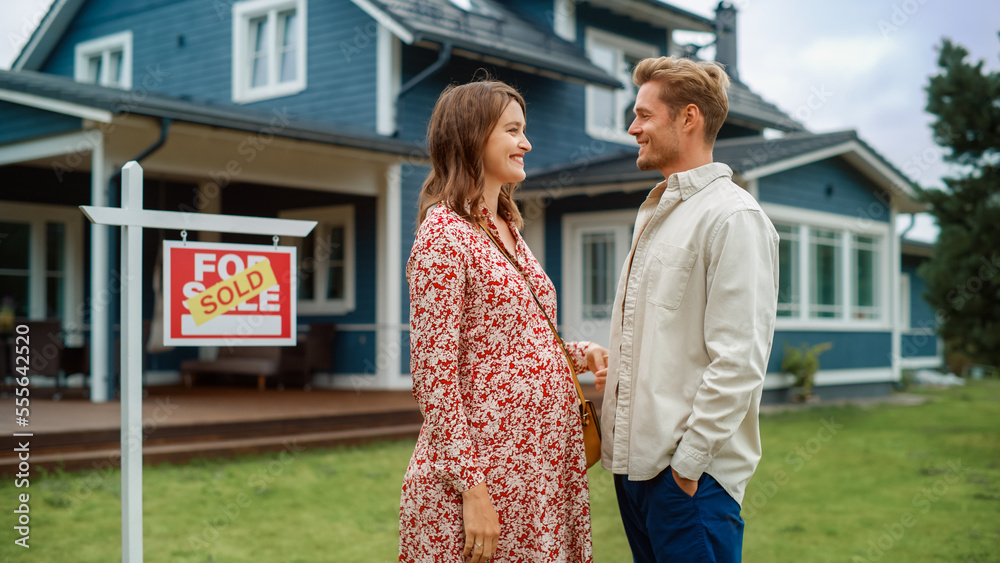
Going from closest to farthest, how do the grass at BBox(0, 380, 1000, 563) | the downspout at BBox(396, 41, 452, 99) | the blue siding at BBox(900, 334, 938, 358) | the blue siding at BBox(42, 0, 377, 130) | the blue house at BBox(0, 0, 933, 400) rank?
the grass at BBox(0, 380, 1000, 563)
the blue house at BBox(0, 0, 933, 400)
the downspout at BBox(396, 41, 452, 99)
the blue siding at BBox(42, 0, 377, 130)
the blue siding at BBox(900, 334, 938, 358)

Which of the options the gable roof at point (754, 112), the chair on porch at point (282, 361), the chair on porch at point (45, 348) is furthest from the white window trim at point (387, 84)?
the gable roof at point (754, 112)

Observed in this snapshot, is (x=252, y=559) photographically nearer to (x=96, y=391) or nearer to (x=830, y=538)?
(x=830, y=538)

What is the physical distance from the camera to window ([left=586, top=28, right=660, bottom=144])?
13289mm

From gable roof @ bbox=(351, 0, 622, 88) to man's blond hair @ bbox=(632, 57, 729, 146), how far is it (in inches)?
325

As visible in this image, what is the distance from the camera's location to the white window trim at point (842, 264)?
11.5 meters

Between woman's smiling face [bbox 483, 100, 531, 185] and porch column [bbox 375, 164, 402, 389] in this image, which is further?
porch column [bbox 375, 164, 402, 389]

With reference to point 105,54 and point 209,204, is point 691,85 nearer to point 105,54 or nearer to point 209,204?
point 209,204

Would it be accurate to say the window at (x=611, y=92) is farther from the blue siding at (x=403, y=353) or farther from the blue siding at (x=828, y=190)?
the blue siding at (x=403, y=353)

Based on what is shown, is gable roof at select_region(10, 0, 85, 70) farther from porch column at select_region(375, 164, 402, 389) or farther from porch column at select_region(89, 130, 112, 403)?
porch column at select_region(89, 130, 112, 403)

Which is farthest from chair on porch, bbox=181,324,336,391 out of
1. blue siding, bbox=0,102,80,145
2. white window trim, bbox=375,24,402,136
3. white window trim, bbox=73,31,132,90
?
white window trim, bbox=73,31,132,90

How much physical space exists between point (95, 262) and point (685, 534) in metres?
7.03

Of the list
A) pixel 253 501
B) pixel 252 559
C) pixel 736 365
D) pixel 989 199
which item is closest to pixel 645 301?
pixel 736 365

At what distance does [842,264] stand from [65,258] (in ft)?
34.5

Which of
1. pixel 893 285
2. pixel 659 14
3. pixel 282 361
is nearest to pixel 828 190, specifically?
pixel 893 285
